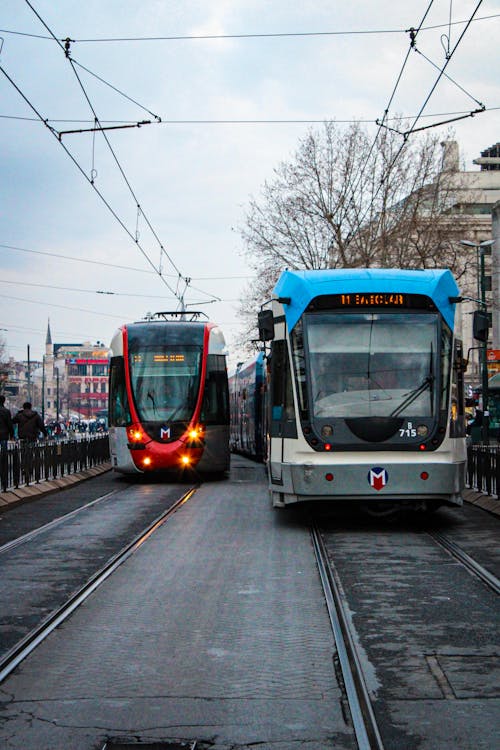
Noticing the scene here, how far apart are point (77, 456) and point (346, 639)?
1995 cm

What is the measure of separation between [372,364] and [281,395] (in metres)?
1.30

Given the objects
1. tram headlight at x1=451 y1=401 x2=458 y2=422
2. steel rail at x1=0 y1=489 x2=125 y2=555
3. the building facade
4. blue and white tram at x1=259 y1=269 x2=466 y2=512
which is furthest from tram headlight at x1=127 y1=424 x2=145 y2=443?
the building facade

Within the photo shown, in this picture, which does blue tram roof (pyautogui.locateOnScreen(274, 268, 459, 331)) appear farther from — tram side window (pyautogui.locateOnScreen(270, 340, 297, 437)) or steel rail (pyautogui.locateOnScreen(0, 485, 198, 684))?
steel rail (pyautogui.locateOnScreen(0, 485, 198, 684))

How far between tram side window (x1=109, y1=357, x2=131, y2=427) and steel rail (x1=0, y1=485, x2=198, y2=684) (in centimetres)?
1002

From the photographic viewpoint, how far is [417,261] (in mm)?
44719

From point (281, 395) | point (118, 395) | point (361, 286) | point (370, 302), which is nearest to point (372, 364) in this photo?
point (370, 302)

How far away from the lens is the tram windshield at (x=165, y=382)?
23.9 metres

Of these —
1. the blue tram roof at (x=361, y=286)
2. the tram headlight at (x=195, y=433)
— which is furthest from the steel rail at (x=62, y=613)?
the tram headlight at (x=195, y=433)

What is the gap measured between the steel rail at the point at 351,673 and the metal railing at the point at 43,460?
9.51 metres

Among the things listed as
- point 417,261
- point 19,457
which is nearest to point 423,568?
point 19,457

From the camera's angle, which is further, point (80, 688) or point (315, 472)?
point (315, 472)

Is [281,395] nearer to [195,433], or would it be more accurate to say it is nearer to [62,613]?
[62,613]

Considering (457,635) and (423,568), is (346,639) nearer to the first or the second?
(457,635)

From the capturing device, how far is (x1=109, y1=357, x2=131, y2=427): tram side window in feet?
78.7
